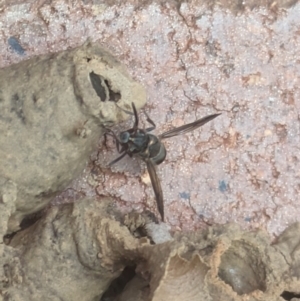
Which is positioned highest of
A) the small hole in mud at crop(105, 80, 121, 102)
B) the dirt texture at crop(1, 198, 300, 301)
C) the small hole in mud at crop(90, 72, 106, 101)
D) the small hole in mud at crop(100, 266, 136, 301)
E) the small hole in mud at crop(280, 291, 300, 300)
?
the small hole in mud at crop(90, 72, 106, 101)

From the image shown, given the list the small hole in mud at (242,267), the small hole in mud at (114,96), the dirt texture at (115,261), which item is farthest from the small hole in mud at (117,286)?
the small hole in mud at (114,96)

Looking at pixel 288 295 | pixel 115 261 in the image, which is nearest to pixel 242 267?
pixel 288 295

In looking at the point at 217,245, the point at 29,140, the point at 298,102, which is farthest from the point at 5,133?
the point at 298,102

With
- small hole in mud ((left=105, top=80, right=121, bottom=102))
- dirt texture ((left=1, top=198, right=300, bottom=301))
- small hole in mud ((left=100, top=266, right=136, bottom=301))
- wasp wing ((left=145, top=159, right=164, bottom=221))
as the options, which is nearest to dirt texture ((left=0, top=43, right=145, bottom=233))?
small hole in mud ((left=105, top=80, right=121, bottom=102))

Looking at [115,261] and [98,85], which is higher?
[98,85]

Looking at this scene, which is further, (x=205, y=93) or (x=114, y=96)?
(x=205, y=93)

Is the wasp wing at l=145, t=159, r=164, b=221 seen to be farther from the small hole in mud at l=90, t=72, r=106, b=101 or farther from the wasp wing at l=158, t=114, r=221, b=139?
the small hole in mud at l=90, t=72, r=106, b=101

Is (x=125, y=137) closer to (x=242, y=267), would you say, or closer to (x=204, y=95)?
(x=204, y=95)
